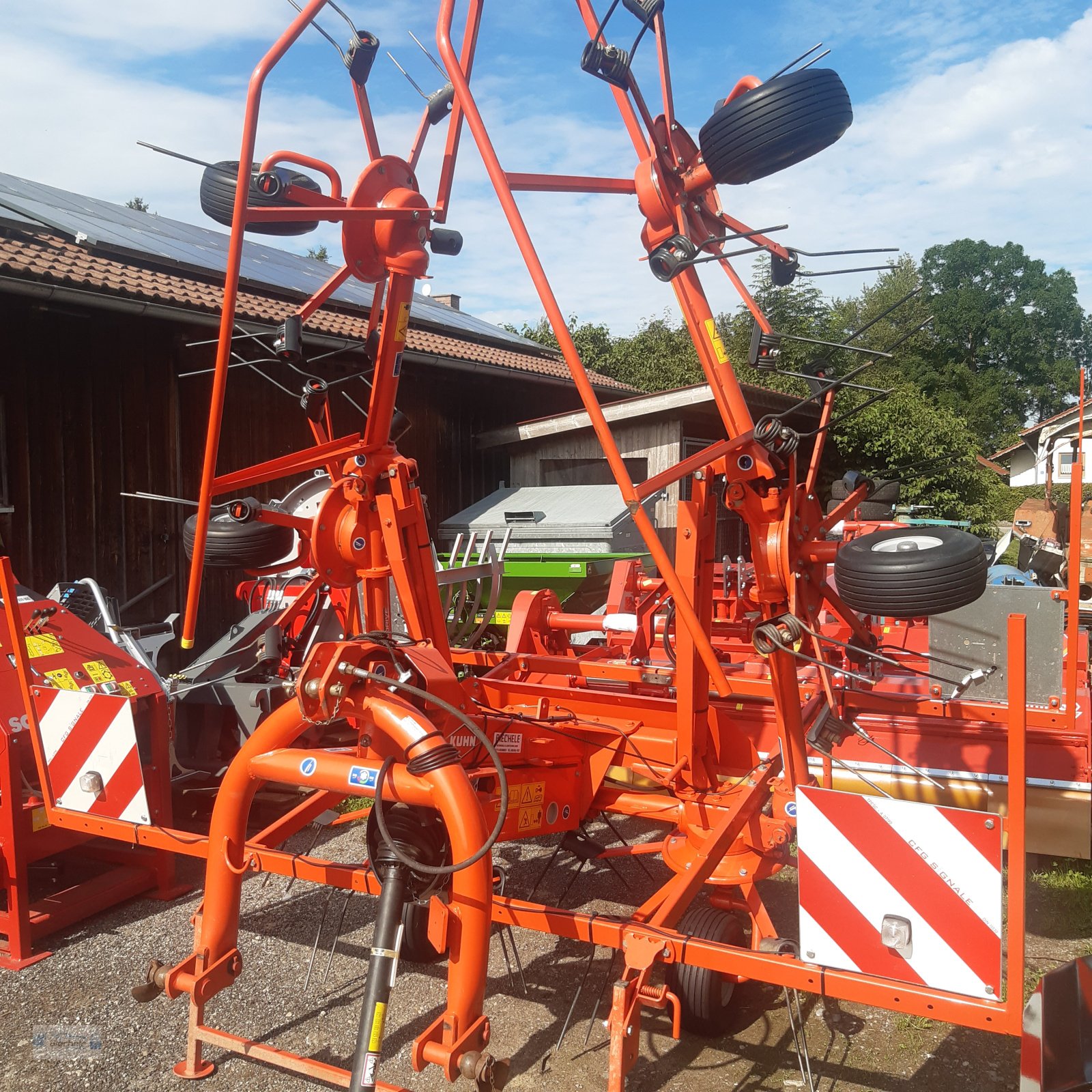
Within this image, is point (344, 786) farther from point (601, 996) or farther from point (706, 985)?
point (601, 996)

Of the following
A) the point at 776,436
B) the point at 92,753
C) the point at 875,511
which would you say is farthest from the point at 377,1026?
the point at 875,511

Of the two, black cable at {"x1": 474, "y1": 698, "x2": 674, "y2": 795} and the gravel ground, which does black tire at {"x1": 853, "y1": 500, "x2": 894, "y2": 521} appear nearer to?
the gravel ground

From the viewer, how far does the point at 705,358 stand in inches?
131

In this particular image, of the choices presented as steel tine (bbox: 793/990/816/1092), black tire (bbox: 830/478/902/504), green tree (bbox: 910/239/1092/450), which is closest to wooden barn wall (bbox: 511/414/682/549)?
black tire (bbox: 830/478/902/504)

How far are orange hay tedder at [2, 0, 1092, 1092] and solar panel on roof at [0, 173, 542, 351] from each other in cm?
380

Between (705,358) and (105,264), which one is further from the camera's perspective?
(105,264)

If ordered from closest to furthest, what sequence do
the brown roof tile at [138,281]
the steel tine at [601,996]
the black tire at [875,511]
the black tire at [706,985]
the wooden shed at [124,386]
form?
the black tire at [706,985], the steel tine at [601,996], the brown roof tile at [138,281], the wooden shed at [124,386], the black tire at [875,511]

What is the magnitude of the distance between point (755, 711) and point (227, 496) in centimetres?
652

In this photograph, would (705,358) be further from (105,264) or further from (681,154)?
(105,264)

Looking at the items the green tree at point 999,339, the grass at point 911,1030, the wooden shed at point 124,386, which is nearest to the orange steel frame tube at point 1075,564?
the grass at point 911,1030

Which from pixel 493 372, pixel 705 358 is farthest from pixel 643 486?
pixel 493 372

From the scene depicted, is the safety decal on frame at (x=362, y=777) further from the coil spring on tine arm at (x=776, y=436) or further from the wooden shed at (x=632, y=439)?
the wooden shed at (x=632, y=439)

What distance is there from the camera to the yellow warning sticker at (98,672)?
13.3 feet

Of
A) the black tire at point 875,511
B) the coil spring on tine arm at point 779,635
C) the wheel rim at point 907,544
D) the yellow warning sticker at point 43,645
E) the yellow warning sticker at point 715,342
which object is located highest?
the yellow warning sticker at point 715,342
